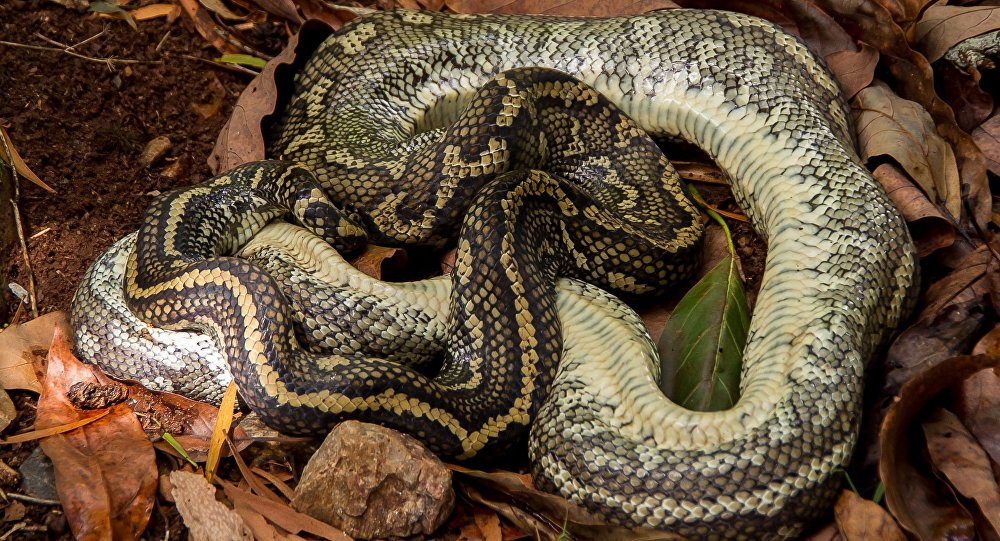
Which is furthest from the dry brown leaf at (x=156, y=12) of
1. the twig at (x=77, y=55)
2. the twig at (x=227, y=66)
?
the twig at (x=77, y=55)

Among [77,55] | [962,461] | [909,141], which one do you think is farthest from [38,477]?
[909,141]

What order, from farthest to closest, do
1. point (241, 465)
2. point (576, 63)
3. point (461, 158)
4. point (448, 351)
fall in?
point (576, 63) → point (461, 158) → point (448, 351) → point (241, 465)

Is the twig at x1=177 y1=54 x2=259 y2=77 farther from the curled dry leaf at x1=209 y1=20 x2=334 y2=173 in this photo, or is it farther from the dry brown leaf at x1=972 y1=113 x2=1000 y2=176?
the dry brown leaf at x1=972 y1=113 x2=1000 y2=176

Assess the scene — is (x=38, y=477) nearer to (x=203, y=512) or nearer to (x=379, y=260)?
(x=203, y=512)

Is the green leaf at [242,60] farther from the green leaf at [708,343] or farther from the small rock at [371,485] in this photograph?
the green leaf at [708,343]

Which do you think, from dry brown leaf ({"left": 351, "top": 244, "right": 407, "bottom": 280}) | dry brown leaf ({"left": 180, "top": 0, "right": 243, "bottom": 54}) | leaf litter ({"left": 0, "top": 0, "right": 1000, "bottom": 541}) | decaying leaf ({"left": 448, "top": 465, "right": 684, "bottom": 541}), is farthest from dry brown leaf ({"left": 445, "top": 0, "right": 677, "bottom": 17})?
decaying leaf ({"left": 448, "top": 465, "right": 684, "bottom": 541})

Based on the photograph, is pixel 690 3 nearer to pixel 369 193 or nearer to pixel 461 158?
pixel 461 158

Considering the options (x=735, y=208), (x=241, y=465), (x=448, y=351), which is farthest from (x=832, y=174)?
(x=241, y=465)
